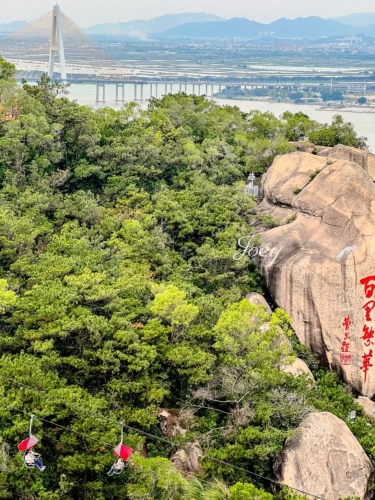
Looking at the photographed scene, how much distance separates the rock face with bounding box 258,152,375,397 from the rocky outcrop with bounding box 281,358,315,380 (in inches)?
29.0

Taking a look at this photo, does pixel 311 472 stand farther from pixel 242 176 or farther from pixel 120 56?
pixel 120 56

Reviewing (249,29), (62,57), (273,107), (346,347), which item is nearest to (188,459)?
(346,347)

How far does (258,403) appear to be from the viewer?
9.70 meters

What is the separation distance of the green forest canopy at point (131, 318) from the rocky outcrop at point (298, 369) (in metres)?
0.30

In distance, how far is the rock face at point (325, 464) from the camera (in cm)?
872

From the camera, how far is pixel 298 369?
11797mm

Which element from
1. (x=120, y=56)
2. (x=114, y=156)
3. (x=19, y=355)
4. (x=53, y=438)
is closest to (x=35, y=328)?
(x=19, y=355)

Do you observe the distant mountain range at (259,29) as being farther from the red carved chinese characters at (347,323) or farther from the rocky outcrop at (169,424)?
the rocky outcrop at (169,424)

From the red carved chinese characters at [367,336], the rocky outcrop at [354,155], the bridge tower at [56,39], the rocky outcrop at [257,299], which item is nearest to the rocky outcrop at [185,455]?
the rocky outcrop at [257,299]

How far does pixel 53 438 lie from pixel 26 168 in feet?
28.1

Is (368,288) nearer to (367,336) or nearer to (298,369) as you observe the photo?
(367,336)

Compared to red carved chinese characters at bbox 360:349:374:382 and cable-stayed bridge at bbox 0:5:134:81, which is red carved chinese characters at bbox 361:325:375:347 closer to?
red carved chinese characters at bbox 360:349:374:382

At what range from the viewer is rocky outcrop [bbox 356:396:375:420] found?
11.7m

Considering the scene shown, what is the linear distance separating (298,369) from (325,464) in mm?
3029
